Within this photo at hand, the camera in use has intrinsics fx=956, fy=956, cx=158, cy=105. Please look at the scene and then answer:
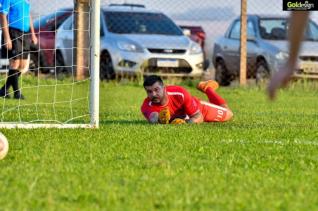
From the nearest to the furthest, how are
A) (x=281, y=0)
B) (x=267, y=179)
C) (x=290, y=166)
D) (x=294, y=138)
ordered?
(x=267, y=179) → (x=290, y=166) → (x=294, y=138) → (x=281, y=0)

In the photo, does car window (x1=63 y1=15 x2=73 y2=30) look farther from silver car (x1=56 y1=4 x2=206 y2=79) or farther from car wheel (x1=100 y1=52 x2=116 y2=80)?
car wheel (x1=100 y1=52 x2=116 y2=80)

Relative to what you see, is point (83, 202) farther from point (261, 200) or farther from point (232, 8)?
point (232, 8)

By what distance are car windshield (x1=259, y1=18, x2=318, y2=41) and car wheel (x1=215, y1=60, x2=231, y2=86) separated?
4.17ft

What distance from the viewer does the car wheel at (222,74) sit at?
18.5 m

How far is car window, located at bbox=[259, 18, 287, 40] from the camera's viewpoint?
17570mm

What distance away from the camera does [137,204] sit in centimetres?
473

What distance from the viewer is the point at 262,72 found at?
17.2m

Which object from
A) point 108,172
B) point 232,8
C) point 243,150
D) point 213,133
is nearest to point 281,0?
point 232,8

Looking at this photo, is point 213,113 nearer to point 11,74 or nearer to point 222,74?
point 11,74

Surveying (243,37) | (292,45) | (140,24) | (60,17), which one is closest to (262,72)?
(243,37)

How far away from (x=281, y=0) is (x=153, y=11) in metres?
2.45

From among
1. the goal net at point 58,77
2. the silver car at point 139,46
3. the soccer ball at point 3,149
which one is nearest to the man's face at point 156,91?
the goal net at point 58,77

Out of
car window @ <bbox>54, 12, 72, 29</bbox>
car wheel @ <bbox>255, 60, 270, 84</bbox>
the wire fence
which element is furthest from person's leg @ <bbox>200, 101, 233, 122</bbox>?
car window @ <bbox>54, 12, 72, 29</bbox>

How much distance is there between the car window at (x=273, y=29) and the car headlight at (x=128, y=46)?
94.7 inches
